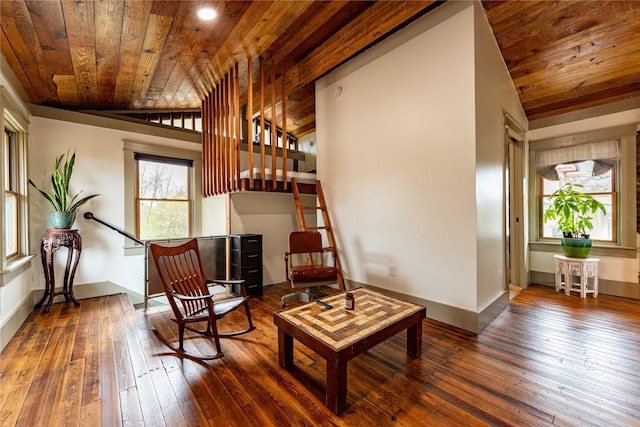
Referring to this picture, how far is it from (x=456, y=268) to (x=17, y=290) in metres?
4.58

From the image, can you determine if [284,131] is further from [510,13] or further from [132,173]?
[510,13]

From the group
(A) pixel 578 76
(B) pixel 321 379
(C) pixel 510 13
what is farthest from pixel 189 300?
(A) pixel 578 76

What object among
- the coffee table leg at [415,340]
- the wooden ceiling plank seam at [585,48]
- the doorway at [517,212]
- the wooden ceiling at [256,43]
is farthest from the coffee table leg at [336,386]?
the wooden ceiling plank seam at [585,48]

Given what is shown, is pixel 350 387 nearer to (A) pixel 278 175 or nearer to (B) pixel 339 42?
(A) pixel 278 175

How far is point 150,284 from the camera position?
142 inches

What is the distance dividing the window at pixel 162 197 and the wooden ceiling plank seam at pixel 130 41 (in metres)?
1.13

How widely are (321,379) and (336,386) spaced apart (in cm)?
38

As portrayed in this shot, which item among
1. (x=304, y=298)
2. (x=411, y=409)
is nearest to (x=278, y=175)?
(x=304, y=298)

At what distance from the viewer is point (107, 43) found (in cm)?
265

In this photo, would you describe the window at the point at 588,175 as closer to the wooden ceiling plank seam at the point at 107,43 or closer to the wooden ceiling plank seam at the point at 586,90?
the wooden ceiling plank seam at the point at 586,90

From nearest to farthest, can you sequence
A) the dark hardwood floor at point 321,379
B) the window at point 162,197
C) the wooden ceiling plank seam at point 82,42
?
the dark hardwood floor at point 321,379
the wooden ceiling plank seam at point 82,42
the window at point 162,197

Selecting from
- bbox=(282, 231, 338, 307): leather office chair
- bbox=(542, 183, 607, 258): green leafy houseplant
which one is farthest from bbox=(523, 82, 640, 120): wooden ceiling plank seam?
bbox=(282, 231, 338, 307): leather office chair

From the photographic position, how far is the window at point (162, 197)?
14.3 feet

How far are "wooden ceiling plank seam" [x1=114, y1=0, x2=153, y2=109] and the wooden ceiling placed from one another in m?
0.01
